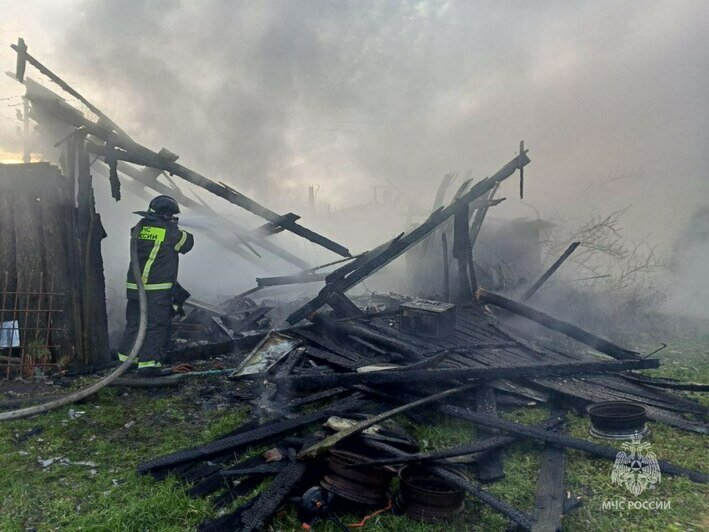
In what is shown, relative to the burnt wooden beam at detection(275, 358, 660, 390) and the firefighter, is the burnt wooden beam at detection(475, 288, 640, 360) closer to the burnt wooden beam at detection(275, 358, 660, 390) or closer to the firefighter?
the burnt wooden beam at detection(275, 358, 660, 390)

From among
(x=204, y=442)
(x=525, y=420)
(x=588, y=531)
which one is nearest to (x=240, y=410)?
(x=204, y=442)

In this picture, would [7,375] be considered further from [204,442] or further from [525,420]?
[525,420]

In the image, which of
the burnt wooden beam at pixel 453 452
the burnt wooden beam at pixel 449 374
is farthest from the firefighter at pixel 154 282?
the burnt wooden beam at pixel 453 452

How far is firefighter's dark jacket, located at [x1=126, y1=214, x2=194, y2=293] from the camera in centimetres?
582

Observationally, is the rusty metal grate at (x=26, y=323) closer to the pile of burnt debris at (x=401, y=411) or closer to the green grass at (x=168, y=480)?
the green grass at (x=168, y=480)

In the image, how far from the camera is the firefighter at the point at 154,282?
228 inches

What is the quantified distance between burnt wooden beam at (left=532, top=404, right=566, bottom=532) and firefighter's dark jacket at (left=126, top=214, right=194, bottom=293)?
5.04 metres

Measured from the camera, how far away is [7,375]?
17.8 ft

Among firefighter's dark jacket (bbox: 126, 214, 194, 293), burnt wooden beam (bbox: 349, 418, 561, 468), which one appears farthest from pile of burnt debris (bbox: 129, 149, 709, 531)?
firefighter's dark jacket (bbox: 126, 214, 194, 293)

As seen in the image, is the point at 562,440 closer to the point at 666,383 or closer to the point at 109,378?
the point at 666,383

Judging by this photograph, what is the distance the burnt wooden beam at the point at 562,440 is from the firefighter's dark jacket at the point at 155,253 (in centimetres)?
422

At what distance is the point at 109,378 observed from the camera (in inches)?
177

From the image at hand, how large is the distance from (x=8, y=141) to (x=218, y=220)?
8467mm

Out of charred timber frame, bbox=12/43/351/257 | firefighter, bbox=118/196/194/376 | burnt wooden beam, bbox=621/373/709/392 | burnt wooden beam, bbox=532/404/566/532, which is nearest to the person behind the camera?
burnt wooden beam, bbox=532/404/566/532
